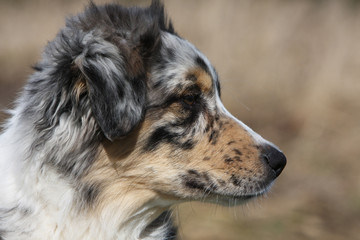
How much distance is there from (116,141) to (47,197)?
0.54 meters

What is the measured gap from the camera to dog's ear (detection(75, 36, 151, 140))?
344cm

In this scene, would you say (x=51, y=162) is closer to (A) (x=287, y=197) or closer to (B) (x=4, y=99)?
(A) (x=287, y=197)

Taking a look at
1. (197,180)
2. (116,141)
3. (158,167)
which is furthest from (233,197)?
(116,141)

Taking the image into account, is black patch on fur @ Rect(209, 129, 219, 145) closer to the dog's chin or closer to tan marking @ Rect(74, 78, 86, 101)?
the dog's chin

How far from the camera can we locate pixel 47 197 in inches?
142

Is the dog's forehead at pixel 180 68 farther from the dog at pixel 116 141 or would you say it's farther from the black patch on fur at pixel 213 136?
the black patch on fur at pixel 213 136

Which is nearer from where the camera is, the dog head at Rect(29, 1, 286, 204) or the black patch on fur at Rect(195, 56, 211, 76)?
the dog head at Rect(29, 1, 286, 204)

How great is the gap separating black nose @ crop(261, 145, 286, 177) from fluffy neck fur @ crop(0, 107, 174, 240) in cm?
76

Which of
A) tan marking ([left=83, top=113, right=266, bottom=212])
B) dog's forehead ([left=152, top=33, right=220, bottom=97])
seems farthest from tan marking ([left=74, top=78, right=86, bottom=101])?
dog's forehead ([left=152, top=33, right=220, bottom=97])

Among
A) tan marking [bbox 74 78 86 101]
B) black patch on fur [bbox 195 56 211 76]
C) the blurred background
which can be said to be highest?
tan marking [bbox 74 78 86 101]

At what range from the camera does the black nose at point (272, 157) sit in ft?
12.6

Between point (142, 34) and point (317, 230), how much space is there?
181 inches

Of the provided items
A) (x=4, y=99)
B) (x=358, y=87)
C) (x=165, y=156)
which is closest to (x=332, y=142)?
(x=358, y=87)

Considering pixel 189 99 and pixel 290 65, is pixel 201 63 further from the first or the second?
pixel 290 65
